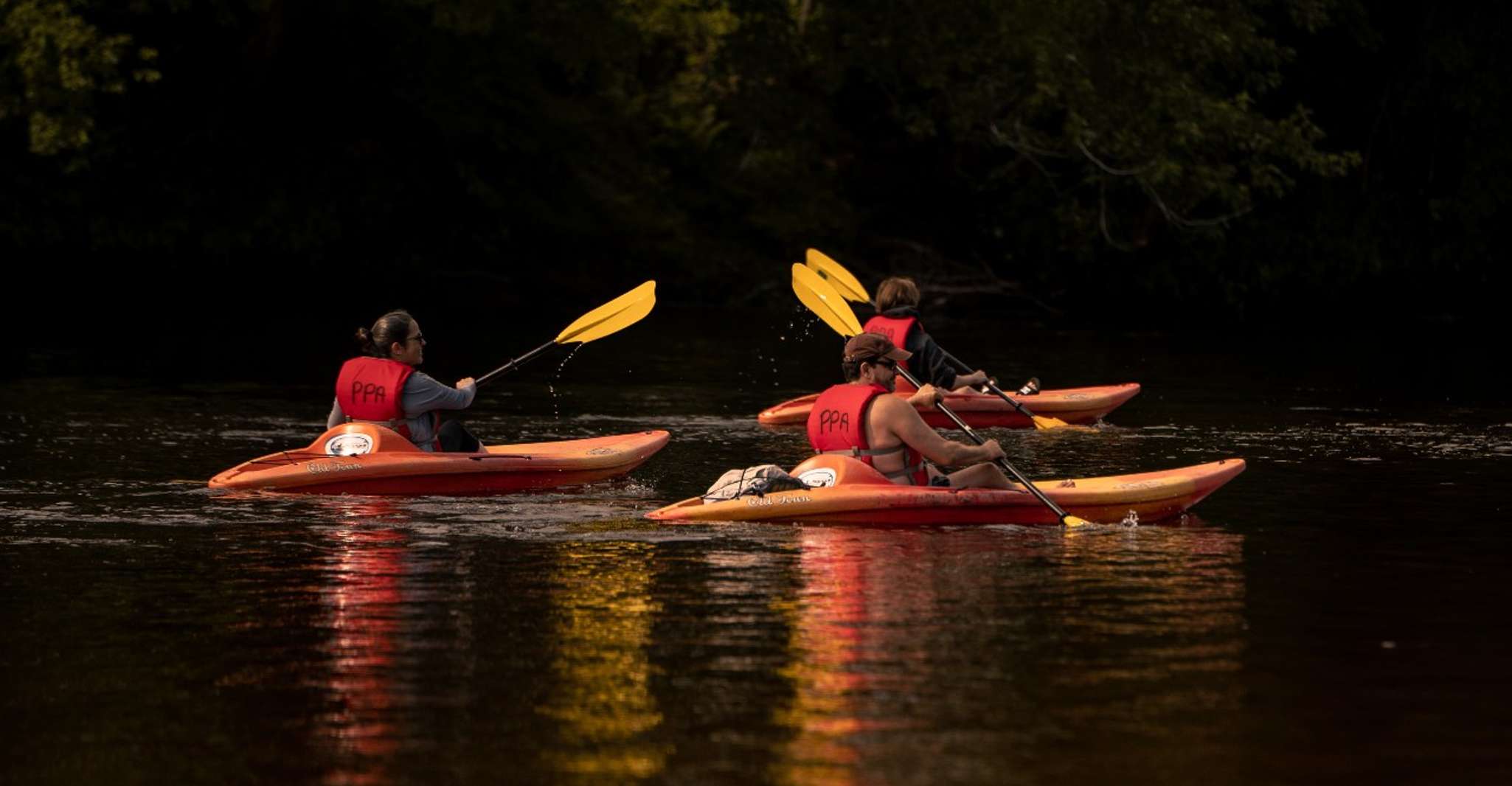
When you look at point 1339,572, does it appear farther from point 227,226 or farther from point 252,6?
point 227,226

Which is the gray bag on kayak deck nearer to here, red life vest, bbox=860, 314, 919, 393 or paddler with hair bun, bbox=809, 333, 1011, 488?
paddler with hair bun, bbox=809, 333, 1011, 488

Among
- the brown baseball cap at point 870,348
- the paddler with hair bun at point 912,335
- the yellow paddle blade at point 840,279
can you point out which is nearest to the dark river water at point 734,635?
the brown baseball cap at point 870,348

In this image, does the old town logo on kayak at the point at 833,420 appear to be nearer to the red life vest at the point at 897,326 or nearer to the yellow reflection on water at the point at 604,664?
the yellow reflection on water at the point at 604,664

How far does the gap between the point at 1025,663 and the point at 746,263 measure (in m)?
→ 31.0

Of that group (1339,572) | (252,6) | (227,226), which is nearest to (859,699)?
(1339,572)

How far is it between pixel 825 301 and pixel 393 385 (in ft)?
9.85

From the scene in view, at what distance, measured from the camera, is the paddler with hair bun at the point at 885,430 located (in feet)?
38.5

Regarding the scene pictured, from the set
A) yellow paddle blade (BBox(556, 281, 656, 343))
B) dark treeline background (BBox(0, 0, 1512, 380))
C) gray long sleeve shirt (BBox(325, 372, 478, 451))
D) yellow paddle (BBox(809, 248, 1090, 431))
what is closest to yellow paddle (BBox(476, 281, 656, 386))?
yellow paddle blade (BBox(556, 281, 656, 343))

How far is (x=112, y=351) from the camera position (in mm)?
26719

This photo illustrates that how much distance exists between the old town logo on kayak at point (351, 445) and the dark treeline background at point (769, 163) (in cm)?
1730

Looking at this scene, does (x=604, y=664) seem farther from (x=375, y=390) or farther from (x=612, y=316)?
(x=612, y=316)

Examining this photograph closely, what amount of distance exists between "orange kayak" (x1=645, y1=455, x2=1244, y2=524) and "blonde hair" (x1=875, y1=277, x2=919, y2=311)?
3713 mm

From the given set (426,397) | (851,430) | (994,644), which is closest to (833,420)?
(851,430)

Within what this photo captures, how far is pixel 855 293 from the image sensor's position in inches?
666
